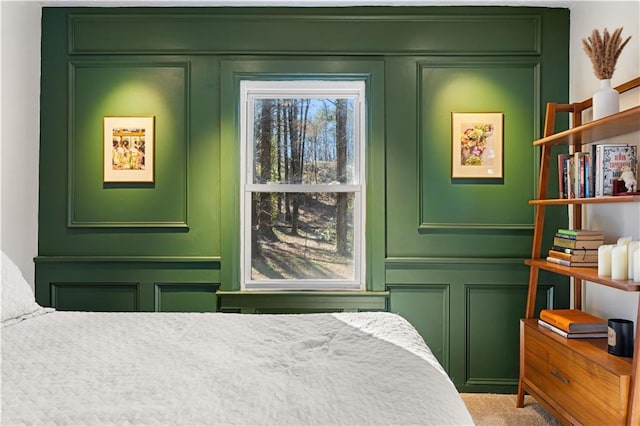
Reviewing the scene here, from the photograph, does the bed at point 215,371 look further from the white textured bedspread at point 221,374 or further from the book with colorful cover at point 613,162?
the book with colorful cover at point 613,162

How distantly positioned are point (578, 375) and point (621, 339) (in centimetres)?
25

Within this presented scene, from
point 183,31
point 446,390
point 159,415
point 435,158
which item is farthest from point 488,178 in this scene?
point 159,415

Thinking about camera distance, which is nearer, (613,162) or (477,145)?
(613,162)

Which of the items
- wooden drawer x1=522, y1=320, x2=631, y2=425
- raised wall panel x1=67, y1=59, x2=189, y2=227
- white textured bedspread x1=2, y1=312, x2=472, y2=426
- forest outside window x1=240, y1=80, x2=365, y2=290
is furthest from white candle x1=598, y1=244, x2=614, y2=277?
raised wall panel x1=67, y1=59, x2=189, y2=227

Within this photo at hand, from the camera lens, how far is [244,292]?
2.96 metres

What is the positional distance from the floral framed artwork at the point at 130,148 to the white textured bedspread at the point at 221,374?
4.20 feet

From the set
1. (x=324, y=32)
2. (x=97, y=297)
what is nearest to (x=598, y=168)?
(x=324, y=32)

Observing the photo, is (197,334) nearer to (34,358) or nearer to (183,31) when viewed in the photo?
(34,358)

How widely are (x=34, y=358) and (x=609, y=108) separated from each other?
2.63 metres

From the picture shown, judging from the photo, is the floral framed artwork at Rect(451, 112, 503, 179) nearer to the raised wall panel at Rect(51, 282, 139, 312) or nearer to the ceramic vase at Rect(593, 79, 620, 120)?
the ceramic vase at Rect(593, 79, 620, 120)

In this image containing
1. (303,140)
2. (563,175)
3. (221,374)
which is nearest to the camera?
(221,374)

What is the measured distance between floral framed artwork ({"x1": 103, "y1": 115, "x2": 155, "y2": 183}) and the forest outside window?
60 centimetres

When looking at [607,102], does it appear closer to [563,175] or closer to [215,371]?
[563,175]

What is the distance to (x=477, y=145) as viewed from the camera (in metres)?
2.98
